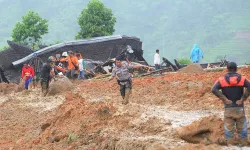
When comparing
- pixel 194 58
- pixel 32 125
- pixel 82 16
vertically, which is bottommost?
pixel 32 125

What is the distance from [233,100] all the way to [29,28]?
48228 millimetres

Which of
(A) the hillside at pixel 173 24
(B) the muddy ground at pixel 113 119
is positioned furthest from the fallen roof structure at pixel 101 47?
(A) the hillside at pixel 173 24

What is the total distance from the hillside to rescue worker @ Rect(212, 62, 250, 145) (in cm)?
11427

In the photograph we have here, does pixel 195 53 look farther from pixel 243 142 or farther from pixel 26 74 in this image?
pixel 243 142

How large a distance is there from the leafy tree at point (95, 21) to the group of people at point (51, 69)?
55.8 feet

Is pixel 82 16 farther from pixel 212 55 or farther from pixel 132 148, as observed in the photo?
pixel 212 55

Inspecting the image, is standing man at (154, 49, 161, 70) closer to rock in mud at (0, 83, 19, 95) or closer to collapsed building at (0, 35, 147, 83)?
collapsed building at (0, 35, 147, 83)

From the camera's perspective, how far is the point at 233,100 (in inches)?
336

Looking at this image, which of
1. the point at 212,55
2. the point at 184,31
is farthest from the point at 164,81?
the point at 184,31

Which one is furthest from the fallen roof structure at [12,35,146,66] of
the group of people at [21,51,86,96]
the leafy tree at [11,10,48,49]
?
the leafy tree at [11,10,48,49]

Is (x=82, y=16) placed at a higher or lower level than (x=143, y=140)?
higher

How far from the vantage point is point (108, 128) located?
11.8 meters

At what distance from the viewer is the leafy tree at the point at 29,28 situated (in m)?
54.6

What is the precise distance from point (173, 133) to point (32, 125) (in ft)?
23.1
